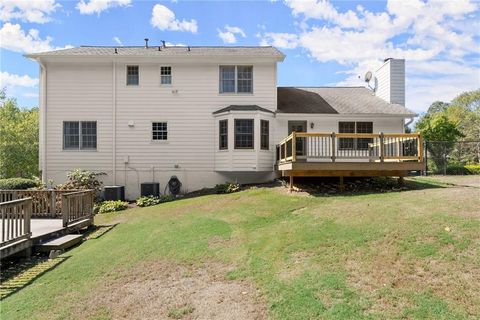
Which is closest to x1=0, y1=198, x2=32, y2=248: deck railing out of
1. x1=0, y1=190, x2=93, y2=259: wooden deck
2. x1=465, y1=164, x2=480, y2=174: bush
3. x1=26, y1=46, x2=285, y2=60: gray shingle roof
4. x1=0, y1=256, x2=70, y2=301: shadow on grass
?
x1=0, y1=190, x2=93, y2=259: wooden deck

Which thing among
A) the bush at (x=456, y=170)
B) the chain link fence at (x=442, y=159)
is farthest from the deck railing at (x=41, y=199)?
the bush at (x=456, y=170)

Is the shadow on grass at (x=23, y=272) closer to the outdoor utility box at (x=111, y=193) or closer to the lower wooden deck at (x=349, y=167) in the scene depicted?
the lower wooden deck at (x=349, y=167)

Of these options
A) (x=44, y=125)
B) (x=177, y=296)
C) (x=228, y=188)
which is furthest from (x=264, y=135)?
(x=177, y=296)

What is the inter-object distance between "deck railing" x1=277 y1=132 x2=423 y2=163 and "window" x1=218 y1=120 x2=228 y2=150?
8.23 ft

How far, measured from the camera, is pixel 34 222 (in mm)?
11648

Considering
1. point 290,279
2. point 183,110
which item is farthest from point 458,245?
point 183,110

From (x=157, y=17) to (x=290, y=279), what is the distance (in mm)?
16168

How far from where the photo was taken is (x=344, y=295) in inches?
190

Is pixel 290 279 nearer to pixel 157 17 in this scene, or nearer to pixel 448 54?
pixel 157 17

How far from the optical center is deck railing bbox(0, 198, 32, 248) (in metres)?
8.13

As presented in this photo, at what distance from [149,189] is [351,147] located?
32.0 feet

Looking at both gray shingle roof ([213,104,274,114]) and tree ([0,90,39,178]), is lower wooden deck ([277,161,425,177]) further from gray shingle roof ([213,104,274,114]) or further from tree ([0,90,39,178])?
tree ([0,90,39,178])

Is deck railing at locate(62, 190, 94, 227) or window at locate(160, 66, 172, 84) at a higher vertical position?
window at locate(160, 66, 172, 84)

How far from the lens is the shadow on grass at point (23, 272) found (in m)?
6.69
